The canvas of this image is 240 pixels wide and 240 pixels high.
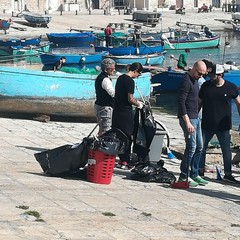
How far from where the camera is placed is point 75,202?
9.12 meters

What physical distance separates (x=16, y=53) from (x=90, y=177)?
1404 inches

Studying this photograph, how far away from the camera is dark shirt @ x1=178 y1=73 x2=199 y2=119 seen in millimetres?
10635

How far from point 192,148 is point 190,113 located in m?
0.51

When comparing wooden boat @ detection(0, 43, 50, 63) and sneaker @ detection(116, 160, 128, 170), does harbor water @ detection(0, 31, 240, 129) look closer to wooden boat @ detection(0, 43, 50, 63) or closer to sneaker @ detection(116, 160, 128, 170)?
wooden boat @ detection(0, 43, 50, 63)

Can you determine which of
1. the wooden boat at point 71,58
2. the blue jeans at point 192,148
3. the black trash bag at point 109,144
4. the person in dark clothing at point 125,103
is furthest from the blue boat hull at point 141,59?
the black trash bag at point 109,144

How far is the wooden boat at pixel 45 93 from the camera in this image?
18031mm

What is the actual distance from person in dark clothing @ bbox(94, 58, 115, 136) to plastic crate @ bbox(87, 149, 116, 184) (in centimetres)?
A: 177

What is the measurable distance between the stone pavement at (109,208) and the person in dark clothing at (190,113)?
0.42 m

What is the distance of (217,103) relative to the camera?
36.8ft

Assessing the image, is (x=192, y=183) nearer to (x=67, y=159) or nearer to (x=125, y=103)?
(x=125, y=103)

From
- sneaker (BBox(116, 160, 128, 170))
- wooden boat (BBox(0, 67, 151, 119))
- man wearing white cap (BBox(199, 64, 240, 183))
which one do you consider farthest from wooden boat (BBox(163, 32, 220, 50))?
man wearing white cap (BBox(199, 64, 240, 183))

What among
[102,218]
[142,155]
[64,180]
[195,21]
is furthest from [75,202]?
[195,21]

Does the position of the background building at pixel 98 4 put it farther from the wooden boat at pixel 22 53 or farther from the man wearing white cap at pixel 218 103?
the man wearing white cap at pixel 218 103

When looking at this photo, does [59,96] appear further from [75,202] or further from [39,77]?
[75,202]
